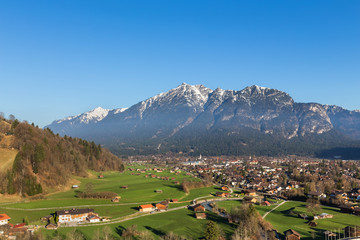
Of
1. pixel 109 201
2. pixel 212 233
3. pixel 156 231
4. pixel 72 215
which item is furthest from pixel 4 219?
pixel 212 233

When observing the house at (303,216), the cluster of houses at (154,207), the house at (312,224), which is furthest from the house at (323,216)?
the cluster of houses at (154,207)

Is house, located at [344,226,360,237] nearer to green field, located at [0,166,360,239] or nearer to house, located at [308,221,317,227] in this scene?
green field, located at [0,166,360,239]

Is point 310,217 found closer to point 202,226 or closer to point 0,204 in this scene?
point 202,226

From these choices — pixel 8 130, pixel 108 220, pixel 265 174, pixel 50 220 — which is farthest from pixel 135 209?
pixel 265 174

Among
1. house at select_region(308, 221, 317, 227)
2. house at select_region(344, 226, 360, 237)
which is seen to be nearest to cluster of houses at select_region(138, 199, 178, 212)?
house at select_region(308, 221, 317, 227)

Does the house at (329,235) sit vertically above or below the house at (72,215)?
below

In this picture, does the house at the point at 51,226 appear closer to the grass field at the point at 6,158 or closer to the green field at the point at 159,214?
the green field at the point at 159,214

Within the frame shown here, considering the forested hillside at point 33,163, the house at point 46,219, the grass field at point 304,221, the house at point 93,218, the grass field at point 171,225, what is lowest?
the grass field at point 304,221

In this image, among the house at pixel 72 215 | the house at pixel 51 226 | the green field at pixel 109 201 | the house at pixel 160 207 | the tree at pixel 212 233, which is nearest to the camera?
the tree at pixel 212 233
